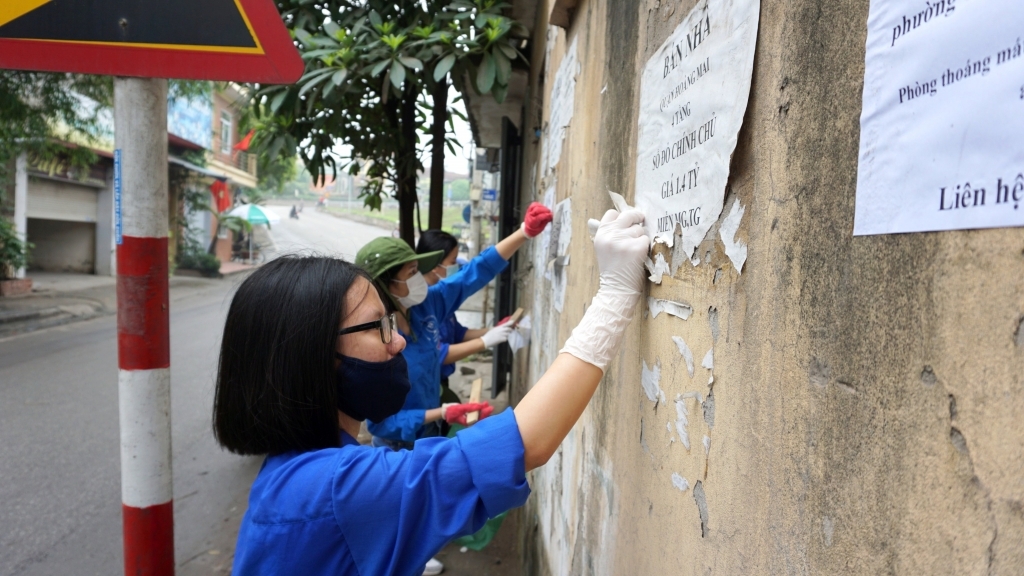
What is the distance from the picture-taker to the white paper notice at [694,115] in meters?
0.91

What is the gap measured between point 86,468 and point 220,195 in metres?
21.7

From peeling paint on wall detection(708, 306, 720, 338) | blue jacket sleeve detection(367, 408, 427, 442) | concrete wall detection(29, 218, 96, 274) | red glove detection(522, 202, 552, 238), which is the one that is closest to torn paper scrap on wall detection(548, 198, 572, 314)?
red glove detection(522, 202, 552, 238)

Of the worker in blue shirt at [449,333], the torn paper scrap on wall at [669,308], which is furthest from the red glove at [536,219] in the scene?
the torn paper scrap on wall at [669,308]

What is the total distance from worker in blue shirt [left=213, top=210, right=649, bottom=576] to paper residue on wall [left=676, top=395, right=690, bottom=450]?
7.4 inches

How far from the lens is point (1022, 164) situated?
0.46m

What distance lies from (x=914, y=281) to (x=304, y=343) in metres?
1.12

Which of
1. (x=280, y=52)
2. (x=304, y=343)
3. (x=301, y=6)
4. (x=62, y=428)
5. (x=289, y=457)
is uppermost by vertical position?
(x=301, y=6)

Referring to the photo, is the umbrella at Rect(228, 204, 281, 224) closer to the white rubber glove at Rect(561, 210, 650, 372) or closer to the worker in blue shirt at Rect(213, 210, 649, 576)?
the worker in blue shirt at Rect(213, 210, 649, 576)

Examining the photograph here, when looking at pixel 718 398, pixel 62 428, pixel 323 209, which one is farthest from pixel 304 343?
pixel 323 209

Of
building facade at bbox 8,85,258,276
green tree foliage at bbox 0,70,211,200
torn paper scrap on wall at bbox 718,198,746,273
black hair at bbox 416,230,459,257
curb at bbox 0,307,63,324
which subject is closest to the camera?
torn paper scrap on wall at bbox 718,198,746,273

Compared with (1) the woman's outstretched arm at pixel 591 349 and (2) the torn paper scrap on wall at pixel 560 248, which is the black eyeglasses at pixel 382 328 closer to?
(1) the woman's outstretched arm at pixel 591 349

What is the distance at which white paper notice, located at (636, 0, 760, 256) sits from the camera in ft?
3.00

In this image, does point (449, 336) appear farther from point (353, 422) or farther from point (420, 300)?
point (353, 422)

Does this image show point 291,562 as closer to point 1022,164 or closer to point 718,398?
point 718,398
